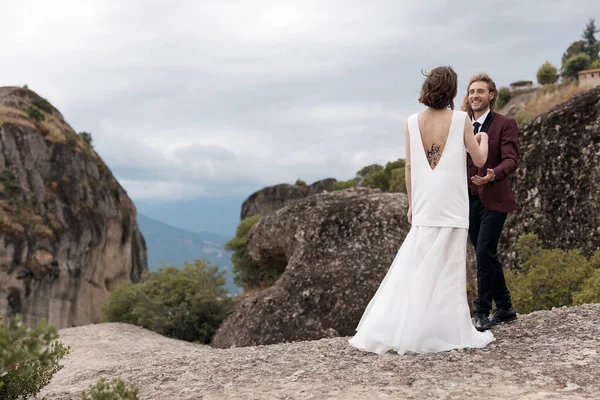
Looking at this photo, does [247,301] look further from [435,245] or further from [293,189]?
[293,189]

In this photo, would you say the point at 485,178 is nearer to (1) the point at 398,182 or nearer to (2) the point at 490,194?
(2) the point at 490,194

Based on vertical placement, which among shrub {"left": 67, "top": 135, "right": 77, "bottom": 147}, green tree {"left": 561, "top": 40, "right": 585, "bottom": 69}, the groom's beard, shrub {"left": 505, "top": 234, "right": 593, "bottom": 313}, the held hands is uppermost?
green tree {"left": 561, "top": 40, "right": 585, "bottom": 69}

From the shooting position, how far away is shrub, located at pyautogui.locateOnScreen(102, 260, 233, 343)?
63.0 ft

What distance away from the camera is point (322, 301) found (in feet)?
50.4

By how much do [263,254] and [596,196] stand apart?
11.2 meters

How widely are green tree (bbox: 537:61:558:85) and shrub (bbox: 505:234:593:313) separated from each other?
237 ft

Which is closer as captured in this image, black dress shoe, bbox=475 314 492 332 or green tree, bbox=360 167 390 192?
black dress shoe, bbox=475 314 492 332

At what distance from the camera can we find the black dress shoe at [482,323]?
684 centimetres

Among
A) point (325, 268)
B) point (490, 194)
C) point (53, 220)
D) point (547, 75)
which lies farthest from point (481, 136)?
point (547, 75)

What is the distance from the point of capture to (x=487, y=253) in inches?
264

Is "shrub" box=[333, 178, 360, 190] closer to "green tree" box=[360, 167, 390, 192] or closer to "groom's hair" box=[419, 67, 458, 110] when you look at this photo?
"green tree" box=[360, 167, 390, 192]

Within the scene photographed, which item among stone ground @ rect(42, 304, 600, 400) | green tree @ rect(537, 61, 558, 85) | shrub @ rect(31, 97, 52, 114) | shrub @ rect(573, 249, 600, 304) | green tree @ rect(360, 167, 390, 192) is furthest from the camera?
green tree @ rect(537, 61, 558, 85)

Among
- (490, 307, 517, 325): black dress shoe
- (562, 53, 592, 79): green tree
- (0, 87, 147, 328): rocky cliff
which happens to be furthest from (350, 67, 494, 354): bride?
(562, 53, 592, 79): green tree

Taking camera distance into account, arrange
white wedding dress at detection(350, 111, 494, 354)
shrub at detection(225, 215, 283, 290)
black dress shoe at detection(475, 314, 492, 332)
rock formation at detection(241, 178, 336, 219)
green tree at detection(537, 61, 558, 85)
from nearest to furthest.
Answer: white wedding dress at detection(350, 111, 494, 354) → black dress shoe at detection(475, 314, 492, 332) → shrub at detection(225, 215, 283, 290) → rock formation at detection(241, 178, 336, 219) → green tree at detection(537, 61, 558, 85)
